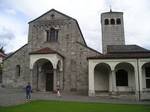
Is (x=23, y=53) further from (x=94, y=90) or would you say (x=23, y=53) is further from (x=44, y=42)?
(x=94, y=90)

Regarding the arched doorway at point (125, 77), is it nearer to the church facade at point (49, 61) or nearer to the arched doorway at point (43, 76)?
the church facade at point (49, 61)

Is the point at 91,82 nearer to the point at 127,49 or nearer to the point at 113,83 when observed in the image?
the point at 113,83

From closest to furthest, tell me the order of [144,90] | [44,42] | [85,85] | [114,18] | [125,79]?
[144,90] < [125,79] < [85,85] < [44,42] < [114,18]

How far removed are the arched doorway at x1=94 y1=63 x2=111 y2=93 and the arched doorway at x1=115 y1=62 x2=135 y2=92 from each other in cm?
148

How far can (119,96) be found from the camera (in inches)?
1043

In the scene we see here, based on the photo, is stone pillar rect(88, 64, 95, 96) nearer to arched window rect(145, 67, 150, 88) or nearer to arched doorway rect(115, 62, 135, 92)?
arched doorway rect(115, 62, 135, 92)

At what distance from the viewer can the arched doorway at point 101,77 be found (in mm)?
29203

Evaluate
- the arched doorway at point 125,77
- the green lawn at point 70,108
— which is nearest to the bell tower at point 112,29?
the arched doorway at point 125,77

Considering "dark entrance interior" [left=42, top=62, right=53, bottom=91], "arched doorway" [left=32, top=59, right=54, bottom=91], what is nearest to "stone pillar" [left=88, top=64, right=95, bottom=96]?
"arched doorway" [left=32, top=59, right=54, bottom=91]

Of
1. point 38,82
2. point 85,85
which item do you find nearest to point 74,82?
point 85,85

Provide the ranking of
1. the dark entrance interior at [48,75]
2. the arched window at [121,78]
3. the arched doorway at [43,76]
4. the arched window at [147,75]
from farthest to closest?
the dark entrance interior at [48,75], the arched doorway at [43,76], the arched window at [121,78], the arched window at [147,75]

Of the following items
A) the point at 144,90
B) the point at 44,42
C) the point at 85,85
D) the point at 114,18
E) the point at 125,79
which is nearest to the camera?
the point at 144,90

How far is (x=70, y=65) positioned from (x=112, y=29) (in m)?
18.7

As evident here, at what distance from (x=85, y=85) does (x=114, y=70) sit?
5.67 metres
